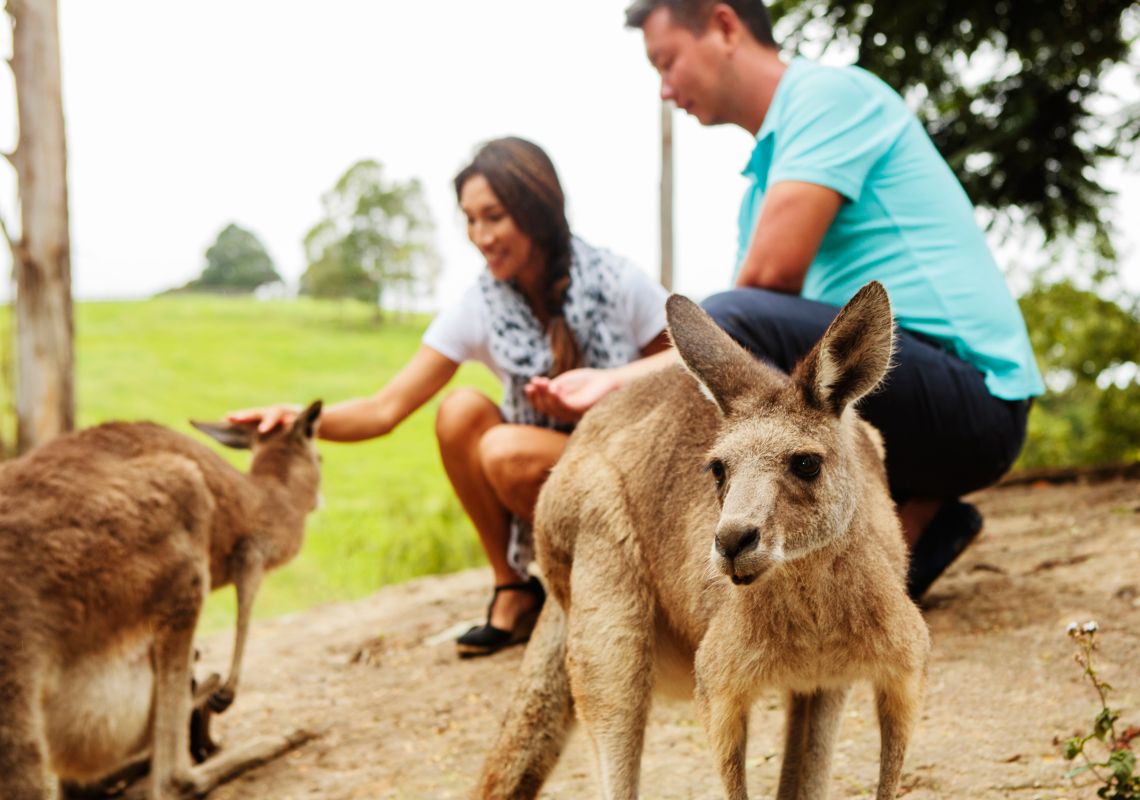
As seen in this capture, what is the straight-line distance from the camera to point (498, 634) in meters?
3.92

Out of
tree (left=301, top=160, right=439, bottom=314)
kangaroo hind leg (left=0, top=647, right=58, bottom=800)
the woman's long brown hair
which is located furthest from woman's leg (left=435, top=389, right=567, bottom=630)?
tree (left=301, top=160, right=439, bottom=314)

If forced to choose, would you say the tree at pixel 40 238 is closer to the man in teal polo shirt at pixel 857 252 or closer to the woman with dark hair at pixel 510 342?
the woman with dark hair at pixel 510 342

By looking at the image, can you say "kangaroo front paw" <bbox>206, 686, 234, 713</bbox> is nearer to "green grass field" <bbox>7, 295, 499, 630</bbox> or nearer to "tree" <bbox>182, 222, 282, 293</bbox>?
"green grass field" <bbox>7, 295, 499, 630</bbox>

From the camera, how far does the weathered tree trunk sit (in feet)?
19.5

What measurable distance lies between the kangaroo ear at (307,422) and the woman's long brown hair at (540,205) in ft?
2.68

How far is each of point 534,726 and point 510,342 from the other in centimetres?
168

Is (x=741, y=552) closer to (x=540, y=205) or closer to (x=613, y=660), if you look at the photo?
(x=613, y=660)

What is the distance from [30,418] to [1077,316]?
689 centimetres

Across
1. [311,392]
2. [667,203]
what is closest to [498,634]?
[667,203]

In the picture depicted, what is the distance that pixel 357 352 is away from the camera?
14234mm

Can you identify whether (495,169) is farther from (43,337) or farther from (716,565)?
(43,337)

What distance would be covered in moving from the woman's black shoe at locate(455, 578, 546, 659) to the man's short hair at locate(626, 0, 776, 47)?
1897 millimetres

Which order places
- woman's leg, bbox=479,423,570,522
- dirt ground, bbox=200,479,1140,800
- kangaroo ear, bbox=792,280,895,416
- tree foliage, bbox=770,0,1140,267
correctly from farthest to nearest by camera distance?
tree foliage, bbox=770,0,1140,267, woman's leg, bbox=479,423,570,522, dirt ground, bbox=200,479,1140,800, kangaroo ear, bbox=792,280,895,416

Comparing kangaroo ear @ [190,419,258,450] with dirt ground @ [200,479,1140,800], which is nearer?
dirt ground @ [200,479,1140,800]
